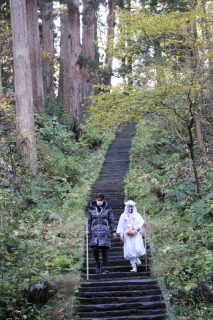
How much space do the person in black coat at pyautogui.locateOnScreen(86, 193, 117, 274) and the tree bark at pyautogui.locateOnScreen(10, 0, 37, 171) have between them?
6042mm

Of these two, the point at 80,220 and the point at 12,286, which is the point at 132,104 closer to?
the point at 80,220

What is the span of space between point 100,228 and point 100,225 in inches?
2.9

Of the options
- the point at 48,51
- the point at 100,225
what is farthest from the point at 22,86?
the point at 48,51

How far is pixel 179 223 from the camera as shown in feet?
33.6

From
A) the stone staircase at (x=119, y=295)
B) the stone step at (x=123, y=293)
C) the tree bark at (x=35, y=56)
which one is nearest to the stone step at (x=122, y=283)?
the stone staircase at (x=119, y=295)

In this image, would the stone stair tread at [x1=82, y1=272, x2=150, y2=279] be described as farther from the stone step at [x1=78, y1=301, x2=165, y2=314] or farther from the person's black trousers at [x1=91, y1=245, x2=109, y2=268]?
the stone step at [x1=78, y1=301, x2=165, y2=314]

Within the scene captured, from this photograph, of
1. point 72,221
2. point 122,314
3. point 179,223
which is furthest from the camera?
point 72,221

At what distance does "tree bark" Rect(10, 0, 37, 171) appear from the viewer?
13727 millimetres

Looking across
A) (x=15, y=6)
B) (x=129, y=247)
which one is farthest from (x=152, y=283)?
(x=15, y=6)

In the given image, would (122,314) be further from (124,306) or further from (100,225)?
(100,225)

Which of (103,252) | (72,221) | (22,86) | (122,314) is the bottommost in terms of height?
(122,314)

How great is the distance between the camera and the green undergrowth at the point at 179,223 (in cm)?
639

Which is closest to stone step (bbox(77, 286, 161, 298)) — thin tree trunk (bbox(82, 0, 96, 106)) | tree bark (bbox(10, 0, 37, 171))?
tree bark (bbox(10, 0, 37, 171))

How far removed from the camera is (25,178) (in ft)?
41.9
